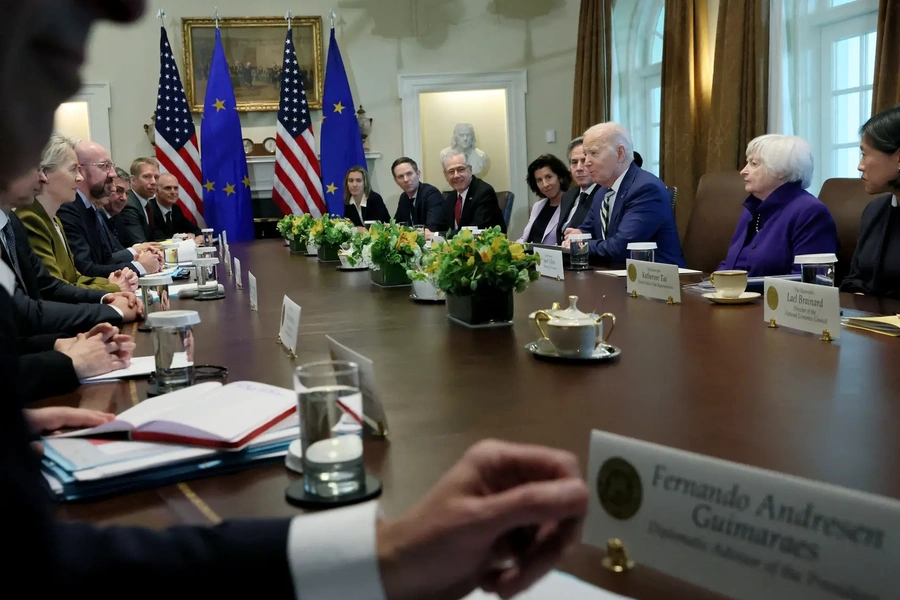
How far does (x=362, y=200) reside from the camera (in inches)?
329

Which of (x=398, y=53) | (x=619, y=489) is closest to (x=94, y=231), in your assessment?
(x=619, y=489)

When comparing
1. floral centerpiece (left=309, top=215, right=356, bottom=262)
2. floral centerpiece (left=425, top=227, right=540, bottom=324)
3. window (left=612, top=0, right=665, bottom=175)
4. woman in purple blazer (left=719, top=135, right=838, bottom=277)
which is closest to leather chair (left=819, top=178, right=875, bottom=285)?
woman in purple blazer (left=719, top=135, right=838, bottom=277)

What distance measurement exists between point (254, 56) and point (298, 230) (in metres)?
4.45

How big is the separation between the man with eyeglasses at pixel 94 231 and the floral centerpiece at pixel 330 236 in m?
0.79

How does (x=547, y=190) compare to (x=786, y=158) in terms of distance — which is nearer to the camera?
(x=786, y=158)

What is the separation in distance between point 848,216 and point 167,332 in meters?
2.97

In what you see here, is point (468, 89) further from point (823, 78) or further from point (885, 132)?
point (885, 132)

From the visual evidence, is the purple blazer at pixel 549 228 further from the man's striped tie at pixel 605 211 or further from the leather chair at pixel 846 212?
the leather chair at pixel 846 212

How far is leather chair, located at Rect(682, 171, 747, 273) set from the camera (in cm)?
424

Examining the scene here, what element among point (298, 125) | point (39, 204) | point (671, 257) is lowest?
point (671, 257)

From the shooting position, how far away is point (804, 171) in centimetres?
352

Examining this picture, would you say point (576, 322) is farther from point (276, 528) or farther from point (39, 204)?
point (39, 204)

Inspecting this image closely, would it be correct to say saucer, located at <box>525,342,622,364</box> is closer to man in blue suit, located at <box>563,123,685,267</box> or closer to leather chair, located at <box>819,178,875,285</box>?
leather chair, located at <box>819,178,875,285</box>

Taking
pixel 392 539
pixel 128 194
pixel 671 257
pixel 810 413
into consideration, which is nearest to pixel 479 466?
pixel 392 539
